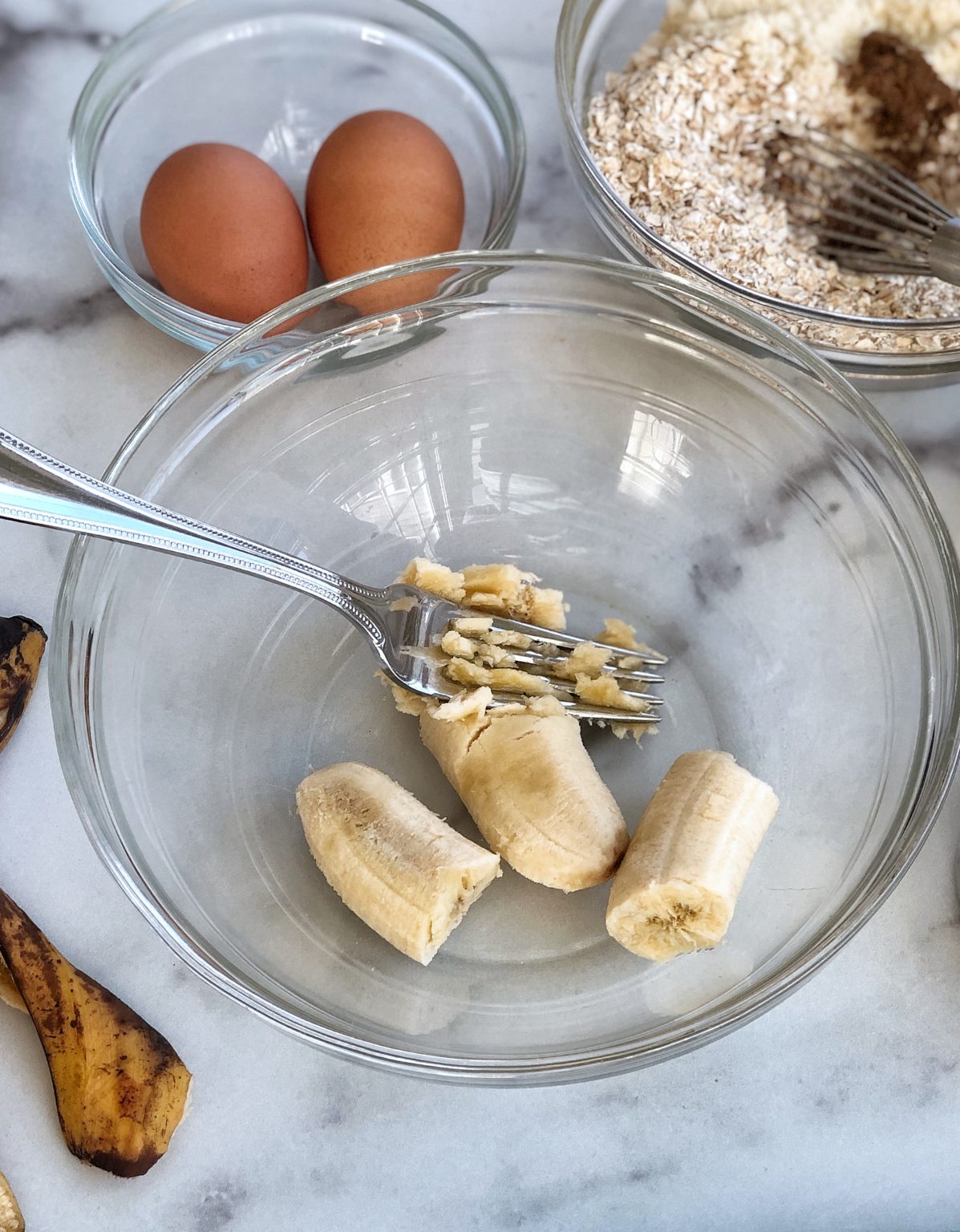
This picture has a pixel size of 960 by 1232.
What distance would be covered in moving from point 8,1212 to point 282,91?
1045mm

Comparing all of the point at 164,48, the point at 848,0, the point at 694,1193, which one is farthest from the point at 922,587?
the point at 164,48

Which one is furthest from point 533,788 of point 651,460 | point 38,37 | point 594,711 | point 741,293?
point 38,37

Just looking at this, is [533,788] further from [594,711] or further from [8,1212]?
[8,1212]

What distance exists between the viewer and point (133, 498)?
30.8 inches

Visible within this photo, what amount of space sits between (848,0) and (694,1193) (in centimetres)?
105

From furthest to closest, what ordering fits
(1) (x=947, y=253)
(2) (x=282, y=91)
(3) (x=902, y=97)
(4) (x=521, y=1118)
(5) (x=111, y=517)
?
(2) (x=282, y=91), (3) (x=902, y=97), (1) (x=947, y=253), (4) (x=521, y=1118), (5) (x=111, y=517)

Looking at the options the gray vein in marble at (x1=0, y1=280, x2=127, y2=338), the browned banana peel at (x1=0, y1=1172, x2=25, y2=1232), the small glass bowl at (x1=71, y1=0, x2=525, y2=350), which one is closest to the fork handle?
Answer: the small glass bowl at (x1=71, y1=0, x2=525, y2=350)

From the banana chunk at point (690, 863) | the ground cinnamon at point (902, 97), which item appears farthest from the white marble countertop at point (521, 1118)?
the ground cinnamon at point (902, 97)

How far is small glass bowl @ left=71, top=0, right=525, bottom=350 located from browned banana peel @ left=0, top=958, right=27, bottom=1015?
62cm

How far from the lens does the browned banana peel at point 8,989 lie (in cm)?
88

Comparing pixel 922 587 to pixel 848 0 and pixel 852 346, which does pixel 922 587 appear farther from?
pixel 848 0

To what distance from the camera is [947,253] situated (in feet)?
3.25

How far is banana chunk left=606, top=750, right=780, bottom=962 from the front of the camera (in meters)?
0.79

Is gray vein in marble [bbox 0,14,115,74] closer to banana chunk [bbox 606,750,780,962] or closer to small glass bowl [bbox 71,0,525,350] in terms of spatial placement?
small glass bowl [bbox 71,0,525,350]
